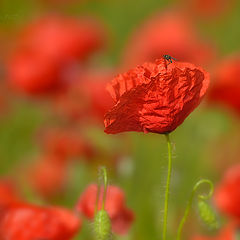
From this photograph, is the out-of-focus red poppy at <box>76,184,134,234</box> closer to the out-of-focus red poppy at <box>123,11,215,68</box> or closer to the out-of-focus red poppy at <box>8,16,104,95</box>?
the out-of-focus red poppy at <box>8,16,104,95</box>

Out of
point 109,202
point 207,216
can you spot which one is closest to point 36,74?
point 109,202

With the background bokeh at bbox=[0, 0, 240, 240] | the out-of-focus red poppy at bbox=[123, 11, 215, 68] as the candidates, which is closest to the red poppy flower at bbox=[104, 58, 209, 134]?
the background bokeh at bbox=[0, 0, 240, 240]

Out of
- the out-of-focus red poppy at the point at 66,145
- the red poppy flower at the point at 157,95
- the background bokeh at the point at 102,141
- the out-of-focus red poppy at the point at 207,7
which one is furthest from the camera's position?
the out-of-focus red poppy at the point at 207,7

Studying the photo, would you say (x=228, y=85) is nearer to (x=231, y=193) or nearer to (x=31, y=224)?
(x=231, y=193)

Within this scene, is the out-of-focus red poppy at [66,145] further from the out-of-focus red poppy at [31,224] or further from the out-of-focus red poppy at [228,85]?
the out-of-focus red poppy at [31,224]

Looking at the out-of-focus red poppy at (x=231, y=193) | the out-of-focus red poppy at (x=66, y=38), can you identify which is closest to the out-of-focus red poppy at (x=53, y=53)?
the out-of-focus red poppy at (x=66, y=38)
